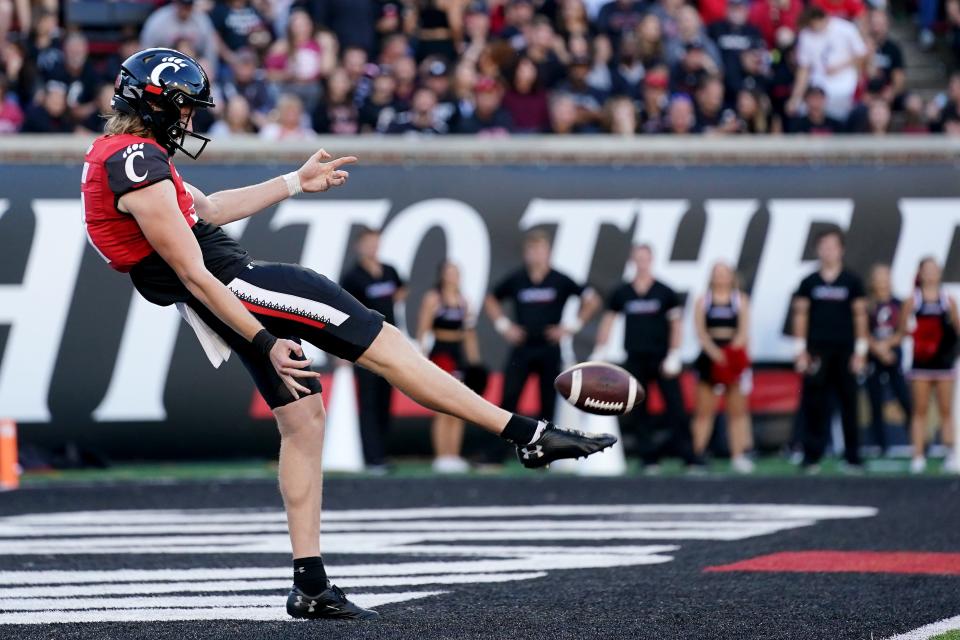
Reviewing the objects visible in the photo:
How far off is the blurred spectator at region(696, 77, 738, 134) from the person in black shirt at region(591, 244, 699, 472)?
6.89 feet

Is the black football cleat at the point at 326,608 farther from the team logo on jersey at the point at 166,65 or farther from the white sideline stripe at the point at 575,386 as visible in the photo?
the team logo on jersey at the point at 166,65

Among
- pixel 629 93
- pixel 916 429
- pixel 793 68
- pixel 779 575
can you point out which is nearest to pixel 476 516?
pixel 779 575

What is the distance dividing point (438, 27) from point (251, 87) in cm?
212

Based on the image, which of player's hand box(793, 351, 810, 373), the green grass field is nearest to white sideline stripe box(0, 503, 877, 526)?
the green grass field

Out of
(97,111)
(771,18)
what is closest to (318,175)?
(97,111)

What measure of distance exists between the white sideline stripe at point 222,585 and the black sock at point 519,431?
1.17 m

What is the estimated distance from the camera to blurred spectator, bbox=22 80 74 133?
14.7 meters

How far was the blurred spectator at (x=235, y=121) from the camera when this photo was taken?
48.8 ft

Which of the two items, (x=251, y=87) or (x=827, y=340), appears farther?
(x=251, y=87)

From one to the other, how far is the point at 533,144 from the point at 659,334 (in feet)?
6.89

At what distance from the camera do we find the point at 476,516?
10.3m

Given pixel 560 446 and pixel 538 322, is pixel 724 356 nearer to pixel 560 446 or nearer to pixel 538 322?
pixel 538 322

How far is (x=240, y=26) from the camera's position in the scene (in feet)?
53.4

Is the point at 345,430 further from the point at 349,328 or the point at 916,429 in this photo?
the point at 349,328
